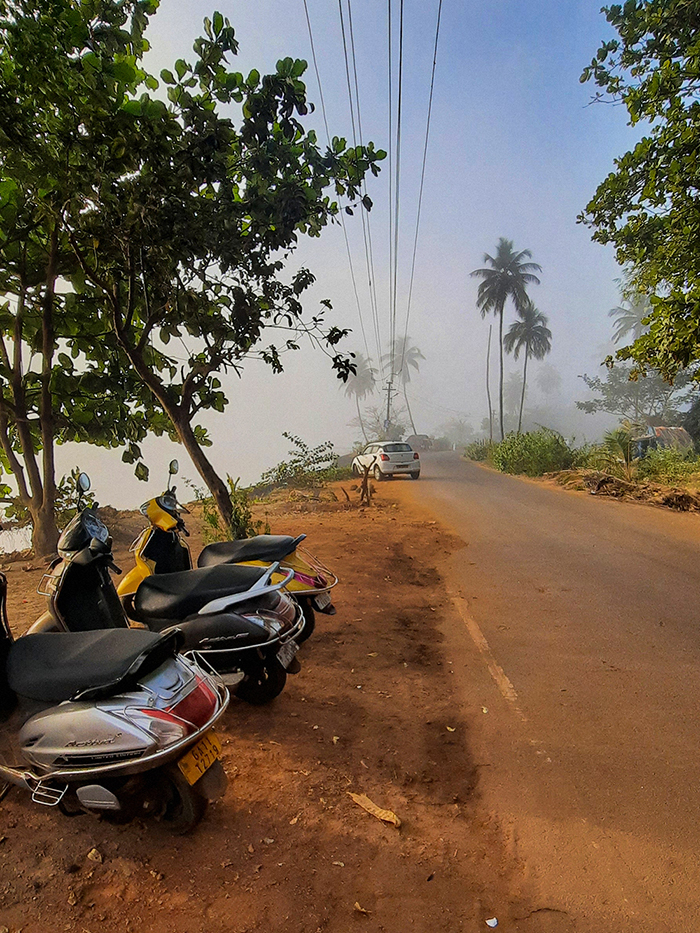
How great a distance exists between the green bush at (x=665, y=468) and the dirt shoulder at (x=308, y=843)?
39.0 ft

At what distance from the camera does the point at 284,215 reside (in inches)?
273

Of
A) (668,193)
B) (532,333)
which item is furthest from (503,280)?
(668,193)

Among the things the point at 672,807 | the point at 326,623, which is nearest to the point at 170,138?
the point at 326,623

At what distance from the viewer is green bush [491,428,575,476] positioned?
22.5 m

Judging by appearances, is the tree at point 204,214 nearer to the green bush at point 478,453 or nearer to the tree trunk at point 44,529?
the tree trunk at point 44,529

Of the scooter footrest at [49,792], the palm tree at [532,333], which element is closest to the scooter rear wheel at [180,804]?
the scooter footrest at [49,792]

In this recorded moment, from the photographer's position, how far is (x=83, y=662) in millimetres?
2562

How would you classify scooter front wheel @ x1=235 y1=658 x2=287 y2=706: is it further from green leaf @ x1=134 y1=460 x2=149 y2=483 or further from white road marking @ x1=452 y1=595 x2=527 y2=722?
green leaf @ x1=134 y1=460 x2=149 y2=483

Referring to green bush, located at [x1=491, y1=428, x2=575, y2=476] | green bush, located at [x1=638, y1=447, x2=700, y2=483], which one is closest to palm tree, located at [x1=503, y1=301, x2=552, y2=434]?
green bush, located at [x1=491, y1=428, x2=575, y2=476]

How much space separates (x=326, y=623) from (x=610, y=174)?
9.45m

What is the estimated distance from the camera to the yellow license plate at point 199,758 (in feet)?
8.02

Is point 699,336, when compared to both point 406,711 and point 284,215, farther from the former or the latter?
point 406,711

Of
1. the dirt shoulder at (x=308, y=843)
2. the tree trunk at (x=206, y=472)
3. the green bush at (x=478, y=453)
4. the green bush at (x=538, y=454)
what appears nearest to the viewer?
the dirt shoulder at (x=308, y=843)

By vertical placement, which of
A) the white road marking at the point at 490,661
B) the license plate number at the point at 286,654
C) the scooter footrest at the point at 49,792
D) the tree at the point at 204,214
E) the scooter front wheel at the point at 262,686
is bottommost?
the white road marking at the point at 490,661
